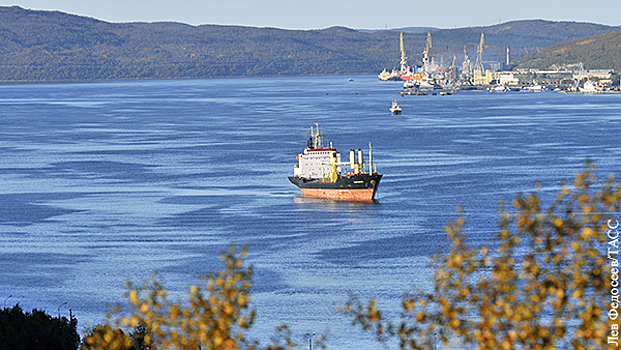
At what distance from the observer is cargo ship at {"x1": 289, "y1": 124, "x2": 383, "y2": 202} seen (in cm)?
3897

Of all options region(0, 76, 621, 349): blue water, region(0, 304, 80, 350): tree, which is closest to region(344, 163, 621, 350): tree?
region(0, 304, 80, 350): tree

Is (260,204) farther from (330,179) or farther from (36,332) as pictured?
(36,332)

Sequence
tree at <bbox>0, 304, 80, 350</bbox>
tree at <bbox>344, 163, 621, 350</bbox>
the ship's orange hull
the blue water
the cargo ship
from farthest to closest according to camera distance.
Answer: the cargo ship
the ship's orange hull
the blue water
tree at <bbox>0, 304, 80, 350</bbox>
tree at <bbox>344, 163, 621, 350</bbox>

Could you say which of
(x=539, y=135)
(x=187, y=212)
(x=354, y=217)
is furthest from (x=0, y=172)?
(x=539, y=135)

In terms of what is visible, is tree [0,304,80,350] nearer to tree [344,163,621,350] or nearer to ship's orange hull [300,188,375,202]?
tree [344,163,621,350]

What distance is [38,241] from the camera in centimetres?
3052

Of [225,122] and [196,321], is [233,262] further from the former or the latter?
[225,122]

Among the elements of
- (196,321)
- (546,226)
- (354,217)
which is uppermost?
(546,226)

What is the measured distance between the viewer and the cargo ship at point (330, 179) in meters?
39.0

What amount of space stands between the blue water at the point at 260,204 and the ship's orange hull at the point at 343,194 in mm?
807

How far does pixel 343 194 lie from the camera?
3981 cm

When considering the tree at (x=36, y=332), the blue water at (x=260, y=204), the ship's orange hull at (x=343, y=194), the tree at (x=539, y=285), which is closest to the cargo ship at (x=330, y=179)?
the ship's orange hull at (x=343, y=194)

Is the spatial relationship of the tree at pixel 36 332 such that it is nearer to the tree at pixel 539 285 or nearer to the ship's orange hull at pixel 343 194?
the tree at pixel 539 285

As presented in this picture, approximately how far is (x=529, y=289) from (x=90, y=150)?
2224 inches
